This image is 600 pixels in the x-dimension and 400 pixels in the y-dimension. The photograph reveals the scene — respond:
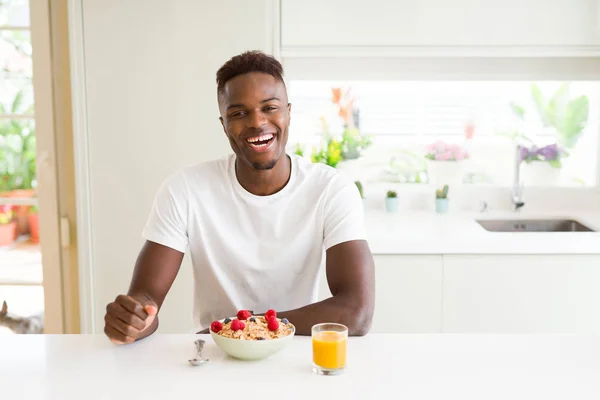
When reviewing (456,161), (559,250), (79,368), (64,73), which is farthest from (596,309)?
(64,73)

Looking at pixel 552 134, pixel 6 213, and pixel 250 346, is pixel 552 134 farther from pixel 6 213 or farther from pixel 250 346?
pixel 6 213

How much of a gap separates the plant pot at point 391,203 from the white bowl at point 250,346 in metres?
1.89

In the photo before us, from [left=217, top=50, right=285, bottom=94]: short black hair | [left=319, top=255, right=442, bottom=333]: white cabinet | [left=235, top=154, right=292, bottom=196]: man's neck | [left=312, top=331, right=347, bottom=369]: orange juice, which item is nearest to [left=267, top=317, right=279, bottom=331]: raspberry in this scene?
[left=312, top=331, right=347, bottom=369]: orange juice

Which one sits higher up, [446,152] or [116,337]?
[446,152]

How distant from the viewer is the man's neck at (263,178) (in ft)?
6.41

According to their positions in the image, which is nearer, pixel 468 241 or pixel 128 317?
pixel 128 317

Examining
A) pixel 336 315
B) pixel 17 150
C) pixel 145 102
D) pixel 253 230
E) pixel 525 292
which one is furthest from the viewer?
pixel 17 150

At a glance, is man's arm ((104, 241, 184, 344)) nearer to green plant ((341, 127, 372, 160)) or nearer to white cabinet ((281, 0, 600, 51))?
white cabinet ((281, 0, 600, 51))

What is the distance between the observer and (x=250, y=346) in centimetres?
139

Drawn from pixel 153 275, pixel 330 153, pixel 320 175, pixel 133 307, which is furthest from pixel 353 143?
pixel 133 307

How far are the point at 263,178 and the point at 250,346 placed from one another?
2.21 feet

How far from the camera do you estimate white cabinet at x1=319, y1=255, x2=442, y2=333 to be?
2.69 meters

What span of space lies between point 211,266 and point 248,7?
1260 millimetres

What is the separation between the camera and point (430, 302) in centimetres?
269
